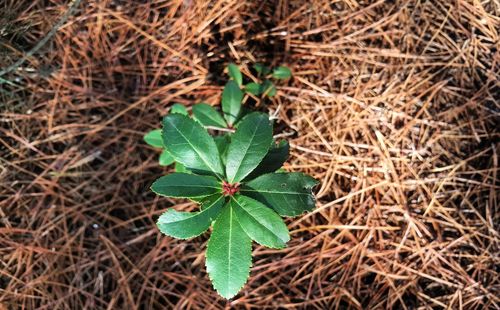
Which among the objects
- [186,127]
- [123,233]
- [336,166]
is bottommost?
[123,233]

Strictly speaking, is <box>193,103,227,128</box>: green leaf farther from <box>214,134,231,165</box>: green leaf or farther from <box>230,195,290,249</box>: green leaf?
<box>230,195,290,249</box>: green leaf

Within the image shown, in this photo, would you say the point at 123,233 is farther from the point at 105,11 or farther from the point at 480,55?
the point at 480,55

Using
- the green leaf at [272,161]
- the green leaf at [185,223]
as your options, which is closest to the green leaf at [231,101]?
the green leaf at [272,161]

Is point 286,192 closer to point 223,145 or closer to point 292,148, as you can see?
point 223,145

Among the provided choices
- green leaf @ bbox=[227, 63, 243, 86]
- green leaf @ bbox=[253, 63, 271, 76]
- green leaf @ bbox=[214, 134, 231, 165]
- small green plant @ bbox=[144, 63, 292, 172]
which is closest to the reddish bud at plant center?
green leaf @ bbox=[214, 134, 231, 165]

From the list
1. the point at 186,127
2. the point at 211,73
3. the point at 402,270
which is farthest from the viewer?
the point at 211,73

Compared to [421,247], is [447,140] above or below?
above

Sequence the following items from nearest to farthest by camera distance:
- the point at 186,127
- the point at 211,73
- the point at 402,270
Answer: the point at 186,127, the point at 402,270, the point at 211,73

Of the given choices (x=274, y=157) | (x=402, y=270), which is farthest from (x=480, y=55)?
(x=274, y=157)
